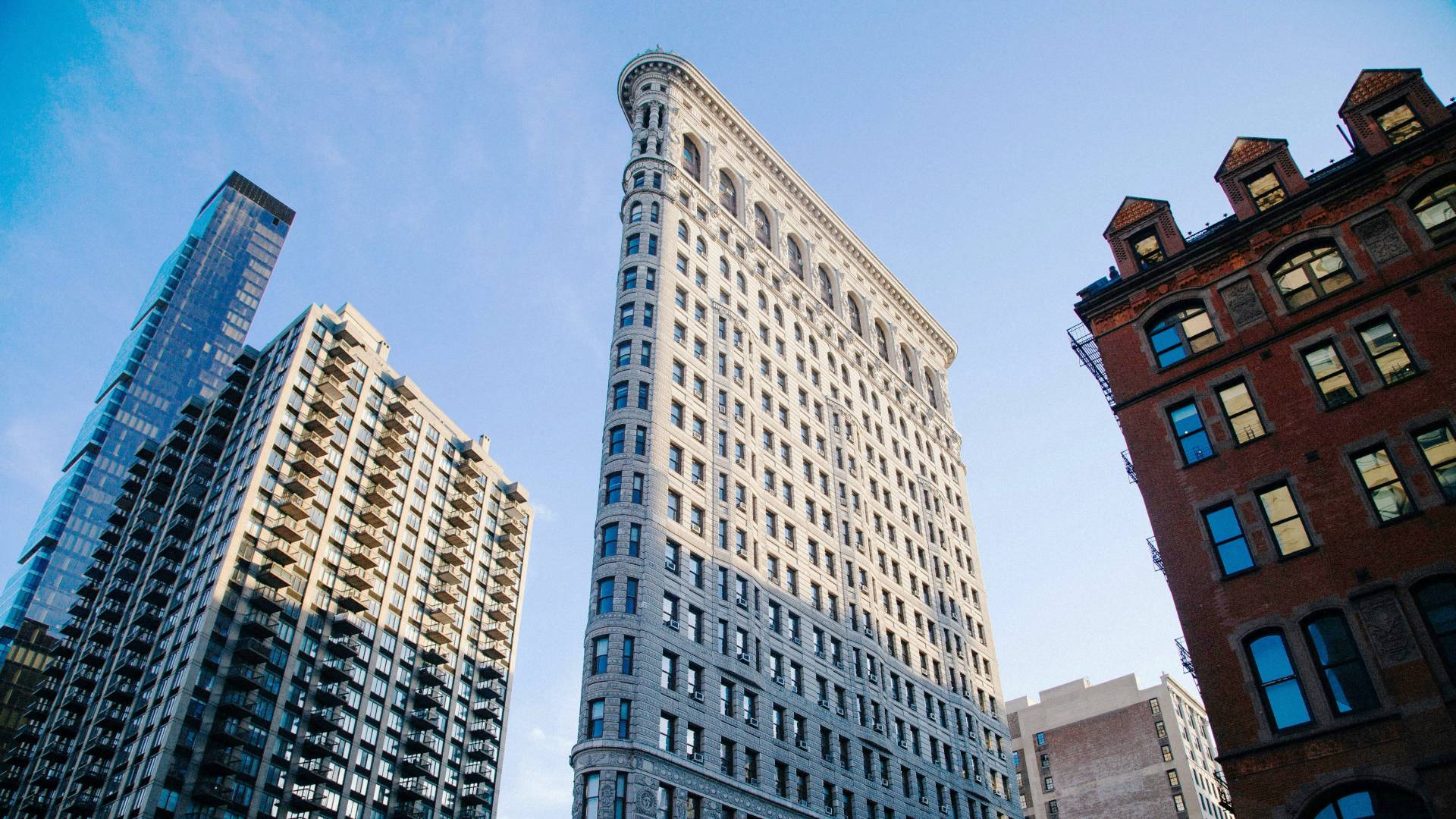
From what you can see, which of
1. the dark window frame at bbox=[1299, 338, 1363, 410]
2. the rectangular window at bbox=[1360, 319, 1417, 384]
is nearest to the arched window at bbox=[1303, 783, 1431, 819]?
the dark window frame at bbox=[1299, 338, 1363, 410]

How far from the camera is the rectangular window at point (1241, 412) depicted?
3173 cm

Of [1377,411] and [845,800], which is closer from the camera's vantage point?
[1377,411]

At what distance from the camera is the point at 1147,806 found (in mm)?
111062

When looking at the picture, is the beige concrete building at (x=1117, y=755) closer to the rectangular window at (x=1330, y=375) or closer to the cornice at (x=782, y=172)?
the cornice at (x=782, y=172)

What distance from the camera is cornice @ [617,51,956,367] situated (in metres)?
85.2

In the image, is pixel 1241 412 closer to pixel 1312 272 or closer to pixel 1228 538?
pixel 1228 538

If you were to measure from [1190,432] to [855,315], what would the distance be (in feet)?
214

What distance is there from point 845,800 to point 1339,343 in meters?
39.5

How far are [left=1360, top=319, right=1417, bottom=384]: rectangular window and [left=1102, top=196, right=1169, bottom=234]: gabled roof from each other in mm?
9894

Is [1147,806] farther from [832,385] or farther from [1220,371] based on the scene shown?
[1220,371]

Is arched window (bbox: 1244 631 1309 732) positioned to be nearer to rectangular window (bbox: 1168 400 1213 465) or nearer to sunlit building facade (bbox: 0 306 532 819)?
rectangular window (bbox: 1168 400 1213 465)

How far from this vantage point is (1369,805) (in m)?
24.8

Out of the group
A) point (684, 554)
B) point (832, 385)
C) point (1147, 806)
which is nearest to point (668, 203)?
point (832, 385)

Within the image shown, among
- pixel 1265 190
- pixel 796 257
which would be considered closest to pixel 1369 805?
pixel 1265 190
